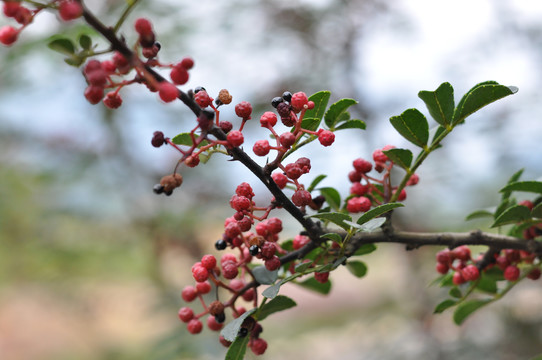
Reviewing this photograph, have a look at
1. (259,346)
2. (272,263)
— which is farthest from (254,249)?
(259,346)

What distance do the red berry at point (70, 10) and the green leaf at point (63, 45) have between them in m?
0.04

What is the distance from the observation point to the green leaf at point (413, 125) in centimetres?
60

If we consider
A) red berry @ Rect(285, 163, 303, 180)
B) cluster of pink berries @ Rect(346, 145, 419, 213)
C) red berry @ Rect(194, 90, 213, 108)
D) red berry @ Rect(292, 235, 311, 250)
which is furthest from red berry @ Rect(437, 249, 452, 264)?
red berry @ Rect(194, 90, 213, 108)

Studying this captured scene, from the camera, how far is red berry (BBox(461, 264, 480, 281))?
69cm

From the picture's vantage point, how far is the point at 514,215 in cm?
63

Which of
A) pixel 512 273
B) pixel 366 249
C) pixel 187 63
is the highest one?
pixel 187 63

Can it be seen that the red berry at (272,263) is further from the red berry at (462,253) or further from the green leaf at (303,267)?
the red berry at (462,253)

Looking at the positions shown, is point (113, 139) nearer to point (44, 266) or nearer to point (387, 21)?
point (44, 266)

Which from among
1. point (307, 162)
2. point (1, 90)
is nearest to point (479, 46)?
point (307, 162)

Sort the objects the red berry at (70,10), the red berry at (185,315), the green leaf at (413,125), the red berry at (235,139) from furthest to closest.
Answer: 1. the red berry at (185,315)
2. the green leaf at (413,125)
3. the red berry at (235,139)
4. the red berry at (70,10)

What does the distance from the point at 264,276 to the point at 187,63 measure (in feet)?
0.91

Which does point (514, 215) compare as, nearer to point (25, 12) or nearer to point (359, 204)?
point (359, 204)

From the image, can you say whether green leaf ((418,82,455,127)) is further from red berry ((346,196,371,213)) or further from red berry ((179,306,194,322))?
red berry ((179,306,194,322))

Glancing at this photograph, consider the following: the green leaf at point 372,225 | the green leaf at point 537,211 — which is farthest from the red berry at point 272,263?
the green leaf at point 537,211
